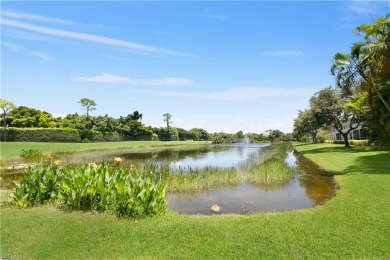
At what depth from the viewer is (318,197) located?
1258cm

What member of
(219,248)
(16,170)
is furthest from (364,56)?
(16,170)

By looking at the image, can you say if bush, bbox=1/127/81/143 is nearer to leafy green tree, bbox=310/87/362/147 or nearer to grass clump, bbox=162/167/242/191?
grass clump, bbox=162/167/242/191

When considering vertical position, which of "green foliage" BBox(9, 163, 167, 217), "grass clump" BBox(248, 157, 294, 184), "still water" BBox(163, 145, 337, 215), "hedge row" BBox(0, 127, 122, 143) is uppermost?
"hedge row" BBox(0, 127, 122, 143)

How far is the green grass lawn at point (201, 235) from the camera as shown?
18.8ft

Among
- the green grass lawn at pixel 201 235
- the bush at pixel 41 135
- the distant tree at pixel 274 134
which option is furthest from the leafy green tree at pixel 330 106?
the distant tree at pixel 274 134

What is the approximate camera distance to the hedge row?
4750cm

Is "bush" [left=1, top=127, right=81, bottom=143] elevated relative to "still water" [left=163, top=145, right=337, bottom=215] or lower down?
elevated

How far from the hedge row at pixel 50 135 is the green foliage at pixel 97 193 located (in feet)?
141

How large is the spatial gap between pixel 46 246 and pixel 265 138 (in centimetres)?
12338

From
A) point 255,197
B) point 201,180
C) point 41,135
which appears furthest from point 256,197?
point 41,135

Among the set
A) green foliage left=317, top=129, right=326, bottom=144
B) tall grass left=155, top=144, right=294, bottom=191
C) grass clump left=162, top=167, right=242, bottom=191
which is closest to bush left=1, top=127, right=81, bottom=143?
tall grass left=155, top=144, right=294, bottom=191

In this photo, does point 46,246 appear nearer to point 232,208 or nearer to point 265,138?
point 232,208

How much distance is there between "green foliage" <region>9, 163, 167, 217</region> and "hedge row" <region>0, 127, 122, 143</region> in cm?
4300

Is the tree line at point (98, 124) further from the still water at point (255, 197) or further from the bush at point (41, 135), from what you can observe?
the still water at point (255, 197)
